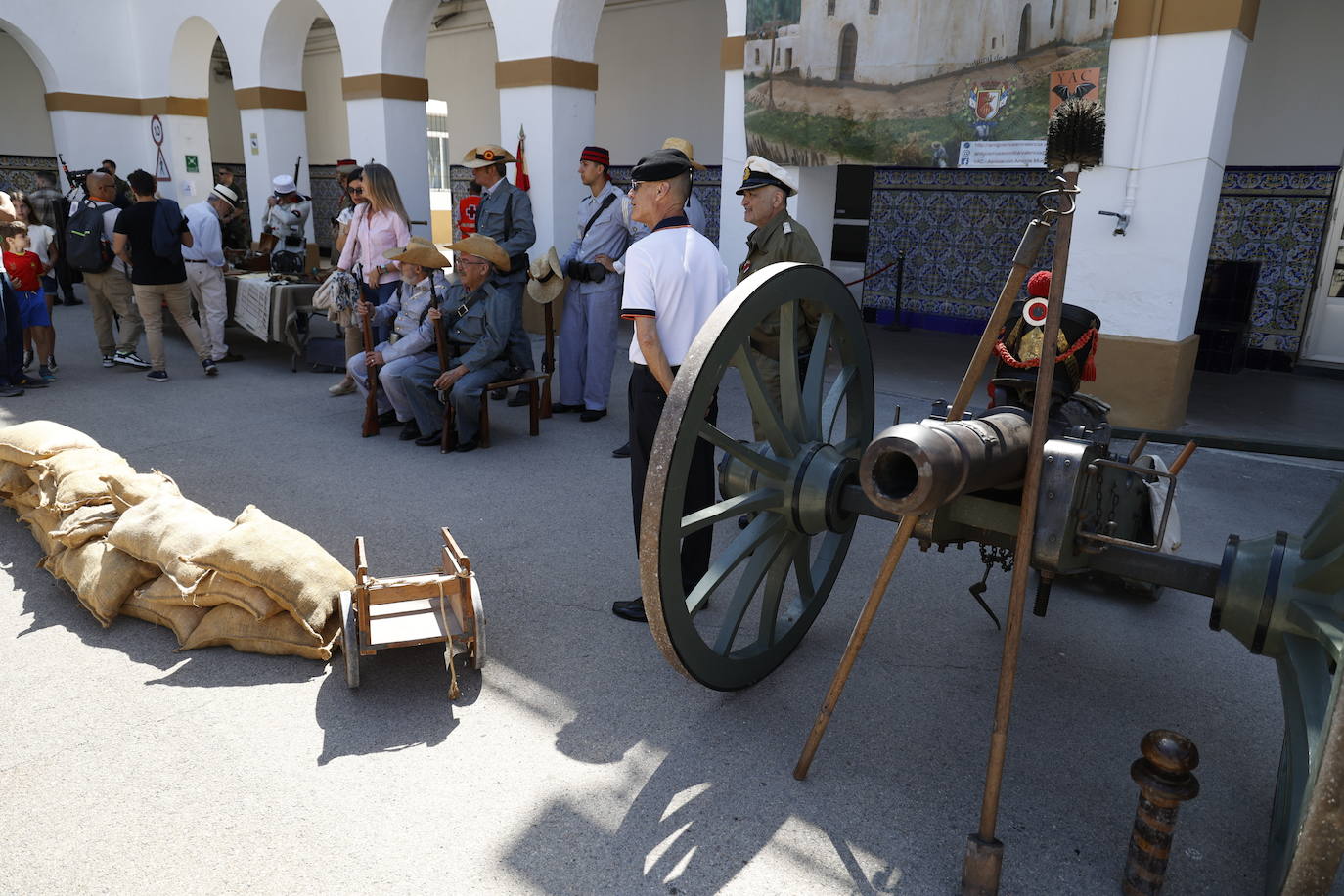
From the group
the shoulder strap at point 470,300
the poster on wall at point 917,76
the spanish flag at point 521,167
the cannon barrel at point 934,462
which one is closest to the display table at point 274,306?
the spanish flag at point 521,167

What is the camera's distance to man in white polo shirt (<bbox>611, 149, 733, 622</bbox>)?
3.29m

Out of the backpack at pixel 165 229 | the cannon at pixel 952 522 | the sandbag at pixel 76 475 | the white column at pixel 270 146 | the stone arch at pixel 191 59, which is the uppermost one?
the stone arch at pixel 191 59

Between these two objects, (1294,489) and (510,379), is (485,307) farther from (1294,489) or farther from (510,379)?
(1294,489)

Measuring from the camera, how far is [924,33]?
623cm

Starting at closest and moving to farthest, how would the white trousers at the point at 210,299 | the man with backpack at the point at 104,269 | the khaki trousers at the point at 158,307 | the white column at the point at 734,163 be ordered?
the khaki trousers at the point at 158,307
the white column at the point at 734,163
the man with backpack at the point at 104,269
the white trousers at the point at 210,299

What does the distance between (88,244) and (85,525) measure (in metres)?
4.72

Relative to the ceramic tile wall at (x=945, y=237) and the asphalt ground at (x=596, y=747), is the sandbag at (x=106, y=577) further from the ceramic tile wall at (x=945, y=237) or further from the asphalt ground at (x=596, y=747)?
the ceramic tile wall at (x=945, y=237)

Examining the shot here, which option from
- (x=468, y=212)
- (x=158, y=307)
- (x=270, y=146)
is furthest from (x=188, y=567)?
(x=270, y=146)

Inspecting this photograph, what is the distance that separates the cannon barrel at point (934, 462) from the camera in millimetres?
1957

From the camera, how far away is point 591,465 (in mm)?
5520

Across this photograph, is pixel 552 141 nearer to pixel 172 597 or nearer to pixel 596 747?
pixel 172 597

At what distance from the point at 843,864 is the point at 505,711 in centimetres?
119

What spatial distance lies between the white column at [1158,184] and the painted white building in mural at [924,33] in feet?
1.10

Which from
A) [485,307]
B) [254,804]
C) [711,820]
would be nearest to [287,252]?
[485,307]
